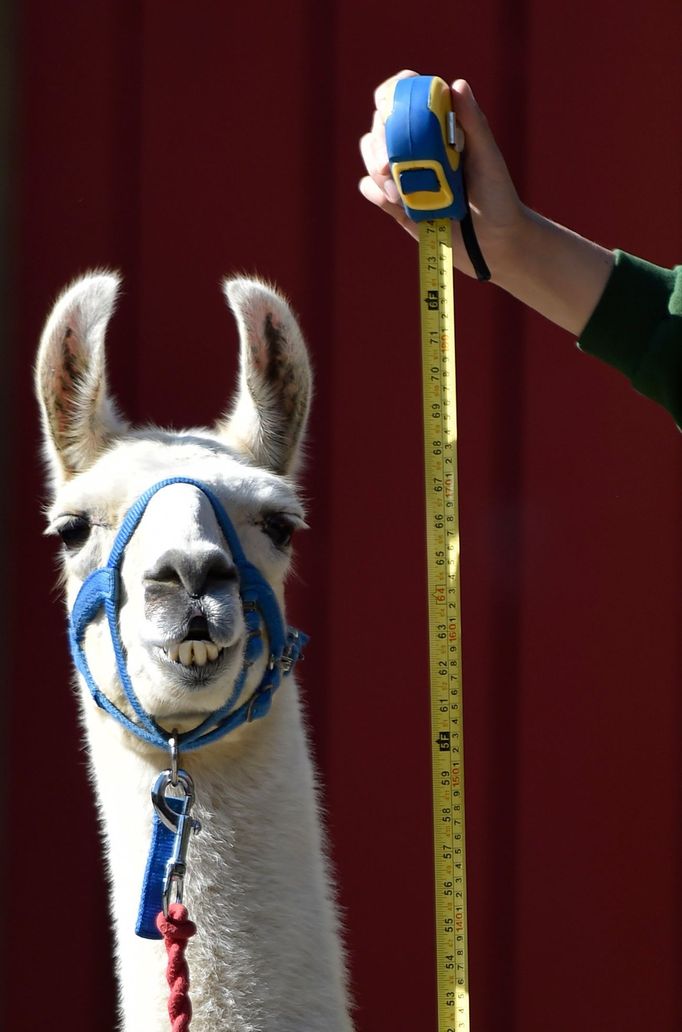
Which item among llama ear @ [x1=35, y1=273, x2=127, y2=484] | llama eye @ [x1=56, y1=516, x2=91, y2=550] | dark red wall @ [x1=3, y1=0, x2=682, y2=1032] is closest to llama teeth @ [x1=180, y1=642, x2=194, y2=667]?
llama eye @ [x1=56, y1=516, x2=91, y2=550]

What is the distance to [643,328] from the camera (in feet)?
6.60

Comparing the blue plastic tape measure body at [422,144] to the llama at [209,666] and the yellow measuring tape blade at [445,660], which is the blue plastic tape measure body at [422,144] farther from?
the llama at [209,666]

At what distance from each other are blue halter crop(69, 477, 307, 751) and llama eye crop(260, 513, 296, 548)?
0.29ft

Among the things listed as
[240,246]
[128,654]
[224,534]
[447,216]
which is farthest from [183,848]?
[240,246]

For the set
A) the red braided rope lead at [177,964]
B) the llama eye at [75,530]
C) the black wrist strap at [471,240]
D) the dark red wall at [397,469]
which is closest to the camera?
the red braided rope lead at [177,964]

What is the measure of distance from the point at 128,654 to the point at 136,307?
1.33m

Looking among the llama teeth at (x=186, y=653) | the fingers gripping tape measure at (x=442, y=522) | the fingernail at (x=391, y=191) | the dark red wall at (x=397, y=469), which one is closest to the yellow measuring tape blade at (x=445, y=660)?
the fingers gripping tape measure at (x=442, y=522)

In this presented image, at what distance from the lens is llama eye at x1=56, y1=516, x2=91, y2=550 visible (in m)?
2.05

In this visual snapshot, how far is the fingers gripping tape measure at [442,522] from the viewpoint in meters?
1.72


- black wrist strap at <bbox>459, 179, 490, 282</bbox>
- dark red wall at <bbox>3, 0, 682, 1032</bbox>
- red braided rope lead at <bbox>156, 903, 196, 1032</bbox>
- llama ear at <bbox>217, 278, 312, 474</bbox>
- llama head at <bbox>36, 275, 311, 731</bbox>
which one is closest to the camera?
red braided rope lead at <bbox>156, 903, 196, 1032</bbox>

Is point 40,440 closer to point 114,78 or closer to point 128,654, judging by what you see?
point 114,78

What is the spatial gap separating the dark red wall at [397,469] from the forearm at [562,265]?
95 centimetres

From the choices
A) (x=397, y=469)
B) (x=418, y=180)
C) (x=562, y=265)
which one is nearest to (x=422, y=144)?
(x=418, y=180)

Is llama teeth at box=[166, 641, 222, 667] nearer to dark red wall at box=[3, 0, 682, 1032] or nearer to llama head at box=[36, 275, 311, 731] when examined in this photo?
llama head at box=[36, 275, 311, 731]
